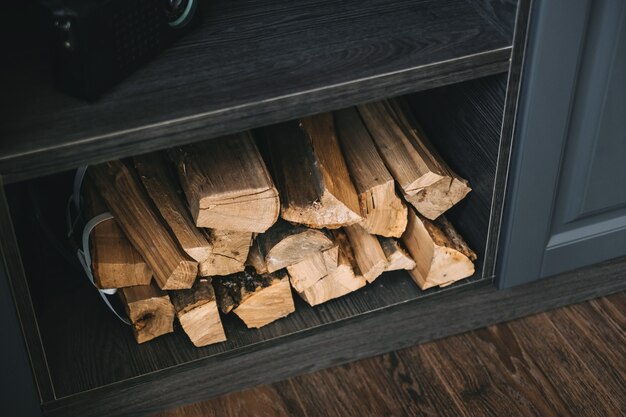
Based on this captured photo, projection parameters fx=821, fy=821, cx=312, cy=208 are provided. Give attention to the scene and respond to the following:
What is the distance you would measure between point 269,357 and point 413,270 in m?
0.26

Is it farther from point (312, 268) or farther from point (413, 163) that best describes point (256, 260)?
point (413, 163)

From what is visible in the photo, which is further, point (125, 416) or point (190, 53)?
point (125, 416)

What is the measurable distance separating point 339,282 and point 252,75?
0.38 m

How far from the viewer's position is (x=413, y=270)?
1.28m

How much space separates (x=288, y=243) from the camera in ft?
3.85

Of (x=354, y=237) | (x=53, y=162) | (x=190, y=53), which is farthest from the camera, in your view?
(x=354, y=237)

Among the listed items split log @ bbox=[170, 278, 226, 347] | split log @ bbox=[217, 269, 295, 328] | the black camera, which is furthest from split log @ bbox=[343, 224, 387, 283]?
the black camera

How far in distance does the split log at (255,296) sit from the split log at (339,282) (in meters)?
0.04

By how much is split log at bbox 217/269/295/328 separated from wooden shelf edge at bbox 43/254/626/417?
0.04 m

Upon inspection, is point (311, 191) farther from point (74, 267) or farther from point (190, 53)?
point (74, 267)

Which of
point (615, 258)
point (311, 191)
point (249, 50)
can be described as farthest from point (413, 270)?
point (249, 50)

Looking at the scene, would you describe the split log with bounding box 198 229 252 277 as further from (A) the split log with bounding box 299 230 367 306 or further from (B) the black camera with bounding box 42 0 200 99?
(B) the black camera with bounding box 42 0 200 99

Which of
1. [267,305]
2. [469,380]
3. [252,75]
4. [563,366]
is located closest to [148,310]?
[267,305]

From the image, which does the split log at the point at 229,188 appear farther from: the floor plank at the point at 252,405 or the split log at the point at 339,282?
the floor plank at the point at 252,405
